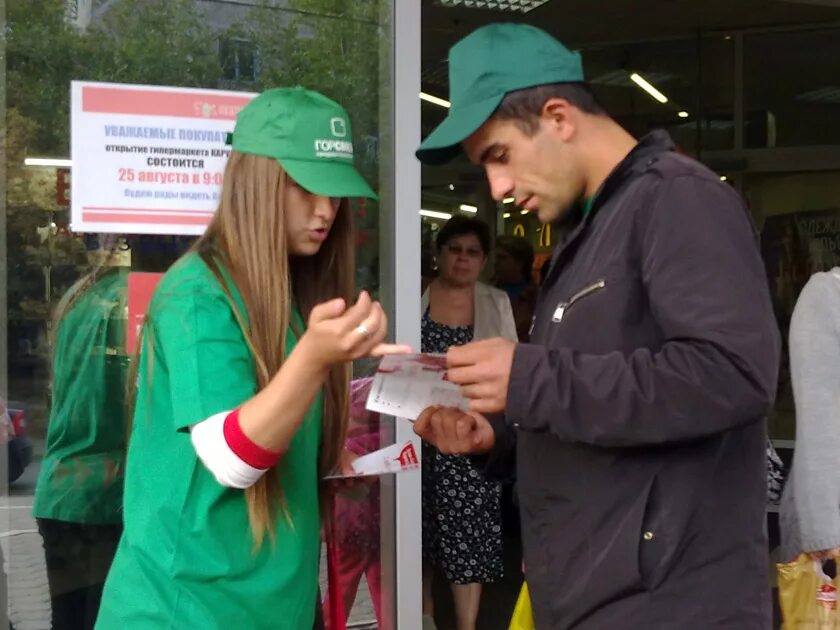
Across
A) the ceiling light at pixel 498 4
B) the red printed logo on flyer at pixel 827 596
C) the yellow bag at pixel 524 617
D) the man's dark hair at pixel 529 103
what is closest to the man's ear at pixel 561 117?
the man's dark hair at pixel 529 103

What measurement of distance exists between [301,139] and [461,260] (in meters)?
3.32

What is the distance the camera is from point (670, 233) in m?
1.54

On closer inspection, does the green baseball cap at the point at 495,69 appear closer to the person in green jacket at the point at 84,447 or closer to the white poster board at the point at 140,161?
the white poster board at the point at 140,161

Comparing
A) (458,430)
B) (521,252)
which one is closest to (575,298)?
(458,430)

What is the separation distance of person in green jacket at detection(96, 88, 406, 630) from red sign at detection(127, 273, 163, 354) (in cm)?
143

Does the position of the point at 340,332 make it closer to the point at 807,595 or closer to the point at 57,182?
the point at 807,595

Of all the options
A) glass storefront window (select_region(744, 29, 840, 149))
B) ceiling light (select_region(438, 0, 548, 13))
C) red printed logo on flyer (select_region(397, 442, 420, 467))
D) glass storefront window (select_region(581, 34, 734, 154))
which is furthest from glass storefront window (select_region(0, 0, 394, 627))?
glass storefront window (select_region(744, 29, 840, 149))

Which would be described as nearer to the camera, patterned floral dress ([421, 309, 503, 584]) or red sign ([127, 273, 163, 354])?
red sign ([127, 273, 163, 354])

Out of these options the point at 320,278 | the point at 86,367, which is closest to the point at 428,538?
the point at 86,367

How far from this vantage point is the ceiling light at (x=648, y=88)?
1001cm

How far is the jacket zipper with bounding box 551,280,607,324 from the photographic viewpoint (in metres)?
1.64

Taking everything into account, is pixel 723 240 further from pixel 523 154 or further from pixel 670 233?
A: pixel 523 154

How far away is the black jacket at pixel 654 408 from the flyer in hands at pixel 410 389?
0.33 meters

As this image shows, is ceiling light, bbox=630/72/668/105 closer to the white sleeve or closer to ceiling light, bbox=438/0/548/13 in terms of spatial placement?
ceiling light, bbox=438/0/548/13
